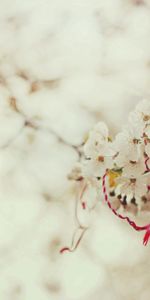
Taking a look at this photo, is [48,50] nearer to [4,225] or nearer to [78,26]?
[78,26]

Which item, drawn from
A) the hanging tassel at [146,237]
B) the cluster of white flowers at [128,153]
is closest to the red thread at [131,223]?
the hanging tassel at [146,237]

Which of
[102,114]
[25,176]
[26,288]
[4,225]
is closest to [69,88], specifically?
[102,114]

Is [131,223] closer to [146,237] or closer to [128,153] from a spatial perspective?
[146,237]

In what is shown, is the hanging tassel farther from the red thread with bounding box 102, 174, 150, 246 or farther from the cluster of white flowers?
the cluster of white flowers

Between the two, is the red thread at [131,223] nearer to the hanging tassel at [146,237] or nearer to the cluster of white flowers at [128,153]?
the hanging tassel at [146,237]

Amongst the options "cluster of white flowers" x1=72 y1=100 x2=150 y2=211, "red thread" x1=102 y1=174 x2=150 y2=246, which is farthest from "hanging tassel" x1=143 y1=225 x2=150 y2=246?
"cluster of white flowers" x1=72 y1=100 x2=150 y2=211

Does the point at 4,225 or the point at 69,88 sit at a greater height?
the point at 69,88

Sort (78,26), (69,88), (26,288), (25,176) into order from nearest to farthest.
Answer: (26,288)
(25,176)
(69,88)
(78,26)
